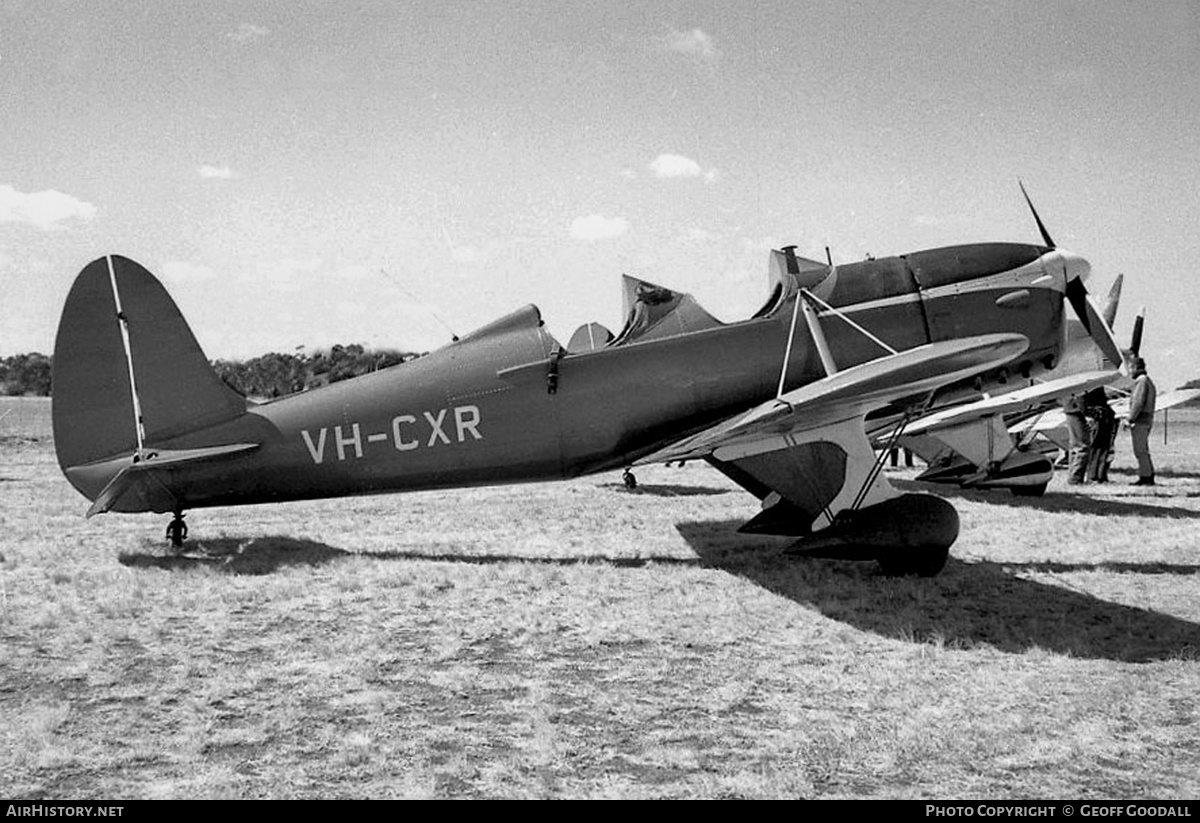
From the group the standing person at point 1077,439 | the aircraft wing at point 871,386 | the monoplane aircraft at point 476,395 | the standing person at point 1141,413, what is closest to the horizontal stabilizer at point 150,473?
the monoplane aircraft at point 476,395

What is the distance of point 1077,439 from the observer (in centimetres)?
1466

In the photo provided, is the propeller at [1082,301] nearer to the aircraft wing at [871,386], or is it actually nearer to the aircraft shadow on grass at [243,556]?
the aircraft wing at [871,386]

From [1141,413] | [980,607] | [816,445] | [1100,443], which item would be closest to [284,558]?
[816,445]

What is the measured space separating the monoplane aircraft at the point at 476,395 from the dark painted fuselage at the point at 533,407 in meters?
0.01

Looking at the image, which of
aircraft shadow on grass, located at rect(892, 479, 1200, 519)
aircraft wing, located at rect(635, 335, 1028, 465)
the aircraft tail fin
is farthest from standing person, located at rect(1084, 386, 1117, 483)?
the aircraft tail fin

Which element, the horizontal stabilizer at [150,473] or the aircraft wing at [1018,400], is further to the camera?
the aircraft wing at [1018,400]

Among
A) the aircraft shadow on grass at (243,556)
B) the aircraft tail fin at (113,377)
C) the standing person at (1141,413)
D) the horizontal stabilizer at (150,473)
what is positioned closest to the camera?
the aircraft shadow on grass at (243,556)

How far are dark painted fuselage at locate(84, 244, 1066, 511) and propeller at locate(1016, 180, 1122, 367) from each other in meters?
1.06

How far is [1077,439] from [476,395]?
37.3 feet

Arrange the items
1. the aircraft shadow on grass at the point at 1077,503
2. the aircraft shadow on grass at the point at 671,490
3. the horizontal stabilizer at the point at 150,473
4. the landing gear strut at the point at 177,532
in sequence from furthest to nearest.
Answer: the aircraft shadow on grass at the point at 671,490 → the aircraft shadow on grass at the point at 1077,503 → the landing gear strut at the point at 177,532 → the horizontal stabilizer at the point at 150,473

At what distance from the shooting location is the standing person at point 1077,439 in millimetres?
14141

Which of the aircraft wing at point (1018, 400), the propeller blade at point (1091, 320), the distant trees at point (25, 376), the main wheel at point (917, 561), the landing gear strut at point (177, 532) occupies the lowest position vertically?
Result: the main wheel at point (917, 561)

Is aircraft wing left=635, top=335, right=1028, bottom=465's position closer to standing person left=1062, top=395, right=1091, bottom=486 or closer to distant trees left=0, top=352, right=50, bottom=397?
standing person left=1062, top=395, right=1091, bottom=486

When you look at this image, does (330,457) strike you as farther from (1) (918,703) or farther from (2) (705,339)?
(1) (918,703)
